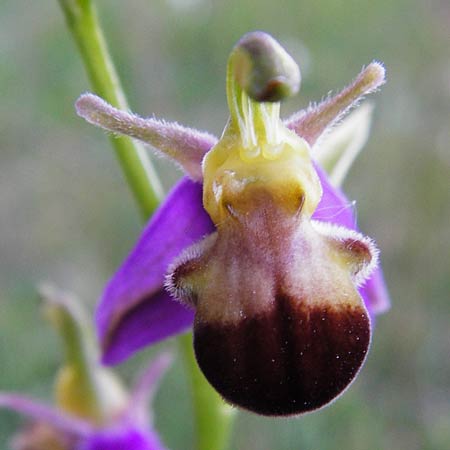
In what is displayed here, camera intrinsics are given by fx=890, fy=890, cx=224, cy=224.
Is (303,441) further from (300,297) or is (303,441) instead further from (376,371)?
(300,297)

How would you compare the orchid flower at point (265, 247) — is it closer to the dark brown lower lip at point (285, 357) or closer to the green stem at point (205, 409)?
the dark brown lower lip at point (285, 357)

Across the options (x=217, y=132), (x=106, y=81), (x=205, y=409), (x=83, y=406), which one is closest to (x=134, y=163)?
(x=106, y=81)

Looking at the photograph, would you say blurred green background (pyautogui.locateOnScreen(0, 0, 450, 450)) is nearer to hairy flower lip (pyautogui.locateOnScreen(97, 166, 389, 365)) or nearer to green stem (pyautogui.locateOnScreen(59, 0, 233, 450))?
green stem (pyautogui.locateOnScreen(59, 0, 233, 450))

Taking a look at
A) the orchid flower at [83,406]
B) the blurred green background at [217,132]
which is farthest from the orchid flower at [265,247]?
the blurred green background at [217,132]

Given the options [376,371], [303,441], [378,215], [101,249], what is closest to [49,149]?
[101,249]

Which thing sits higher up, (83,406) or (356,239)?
(356,239)

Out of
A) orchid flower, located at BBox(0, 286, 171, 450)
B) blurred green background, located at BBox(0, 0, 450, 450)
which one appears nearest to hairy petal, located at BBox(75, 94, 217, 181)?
orchid flower, located at BBox(0, 286, 171, 450)

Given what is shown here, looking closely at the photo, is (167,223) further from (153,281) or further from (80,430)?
(80,430)
